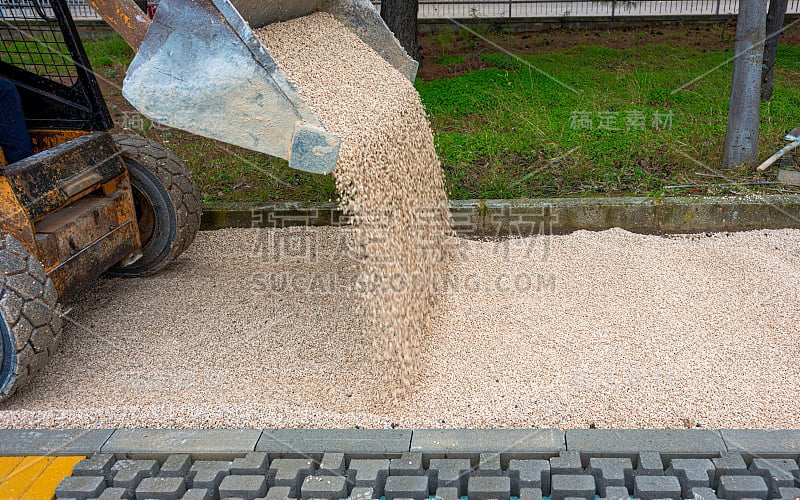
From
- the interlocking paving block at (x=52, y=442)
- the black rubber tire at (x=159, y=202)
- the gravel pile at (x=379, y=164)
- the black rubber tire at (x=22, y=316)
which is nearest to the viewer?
the interlocking paving block at (x=52, y=442)

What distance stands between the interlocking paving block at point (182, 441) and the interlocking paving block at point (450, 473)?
704 millimetres

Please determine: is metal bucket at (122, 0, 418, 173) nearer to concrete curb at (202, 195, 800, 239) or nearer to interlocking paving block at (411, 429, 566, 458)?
interlocking paving block at (411, 429, 566, 458)

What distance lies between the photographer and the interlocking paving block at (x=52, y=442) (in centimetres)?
256

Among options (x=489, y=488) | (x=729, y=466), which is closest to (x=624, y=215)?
(x=729, y=466)

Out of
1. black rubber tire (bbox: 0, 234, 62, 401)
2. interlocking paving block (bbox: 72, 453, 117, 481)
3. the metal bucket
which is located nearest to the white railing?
the metal bucket

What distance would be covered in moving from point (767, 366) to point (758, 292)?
0.87 meters

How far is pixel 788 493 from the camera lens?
87.7 inches

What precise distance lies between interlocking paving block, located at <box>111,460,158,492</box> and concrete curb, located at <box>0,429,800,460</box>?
49 millimetres

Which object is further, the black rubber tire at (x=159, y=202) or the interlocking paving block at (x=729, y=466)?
the black rubber tire at (x=159, y=202)

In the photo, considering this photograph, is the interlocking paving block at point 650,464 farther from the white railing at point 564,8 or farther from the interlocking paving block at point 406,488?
the white railing at point 564,8

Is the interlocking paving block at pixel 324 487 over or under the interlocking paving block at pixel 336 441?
under

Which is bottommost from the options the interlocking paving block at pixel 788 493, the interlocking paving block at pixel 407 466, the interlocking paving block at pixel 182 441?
the interlocking paving block at pixel 788 493

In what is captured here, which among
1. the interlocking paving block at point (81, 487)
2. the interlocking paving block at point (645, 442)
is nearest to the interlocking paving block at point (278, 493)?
the interlocking paving block at point (81, 487)

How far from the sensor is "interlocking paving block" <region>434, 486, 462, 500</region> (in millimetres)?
2297
